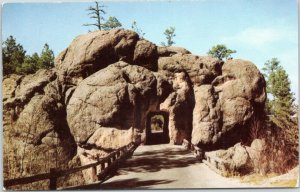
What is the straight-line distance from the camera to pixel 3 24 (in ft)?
33.7

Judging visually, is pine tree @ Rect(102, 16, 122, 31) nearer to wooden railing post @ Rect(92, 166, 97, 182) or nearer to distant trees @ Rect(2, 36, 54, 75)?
distant trees @ Rect(2, 36, 54, 75)

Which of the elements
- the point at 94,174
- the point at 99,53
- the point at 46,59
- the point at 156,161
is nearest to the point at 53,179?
the point at 94,174

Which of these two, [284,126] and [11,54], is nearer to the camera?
[11,54]

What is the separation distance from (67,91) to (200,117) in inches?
238

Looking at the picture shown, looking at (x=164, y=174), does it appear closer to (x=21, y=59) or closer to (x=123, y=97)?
(x=123, y=97)

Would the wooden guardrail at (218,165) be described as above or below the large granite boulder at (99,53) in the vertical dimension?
below

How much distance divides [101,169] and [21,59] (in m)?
4.94

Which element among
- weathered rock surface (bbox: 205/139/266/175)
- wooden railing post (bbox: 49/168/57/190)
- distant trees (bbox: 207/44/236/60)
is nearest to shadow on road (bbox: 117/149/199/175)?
weathered rock surface (bbox: 205/139/266/175)

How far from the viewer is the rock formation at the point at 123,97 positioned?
12.8 meters

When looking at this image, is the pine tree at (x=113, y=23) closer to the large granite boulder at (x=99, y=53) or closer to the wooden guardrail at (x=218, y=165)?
the large granite boulder at (x=99, y=53)

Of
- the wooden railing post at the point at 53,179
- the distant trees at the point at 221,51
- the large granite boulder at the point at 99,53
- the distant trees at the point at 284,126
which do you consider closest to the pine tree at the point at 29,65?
the large granite boulder at the point at 99,53

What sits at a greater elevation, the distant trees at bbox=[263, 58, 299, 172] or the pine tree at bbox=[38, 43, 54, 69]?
the pine tree at bbox=[38, 43, 54, 69]

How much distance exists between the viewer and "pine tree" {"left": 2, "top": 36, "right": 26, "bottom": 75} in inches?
409

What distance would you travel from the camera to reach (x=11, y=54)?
10.7 m
